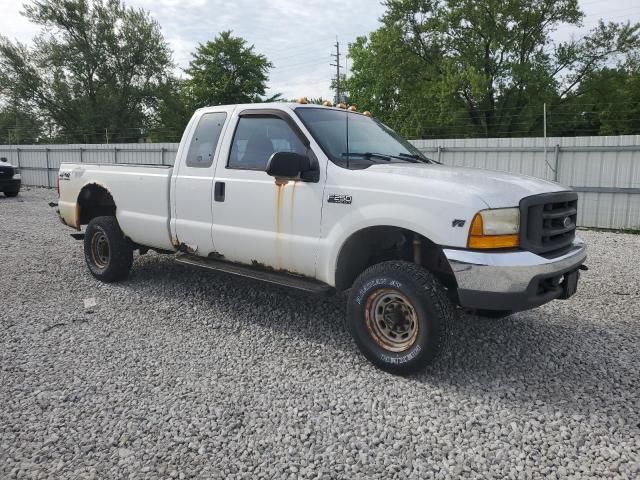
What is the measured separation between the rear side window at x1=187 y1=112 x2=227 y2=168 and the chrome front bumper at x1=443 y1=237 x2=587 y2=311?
261cm

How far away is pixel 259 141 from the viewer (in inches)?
183

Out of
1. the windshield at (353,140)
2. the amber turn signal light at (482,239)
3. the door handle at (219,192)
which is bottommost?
the amber turn signal light at (482,239)

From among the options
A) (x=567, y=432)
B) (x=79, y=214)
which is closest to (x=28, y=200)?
(x=79, y=214)

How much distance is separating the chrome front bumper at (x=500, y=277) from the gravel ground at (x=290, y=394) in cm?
67

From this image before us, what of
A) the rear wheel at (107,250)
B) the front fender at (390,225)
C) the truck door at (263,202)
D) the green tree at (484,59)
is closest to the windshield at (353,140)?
the truck door at (263,202)

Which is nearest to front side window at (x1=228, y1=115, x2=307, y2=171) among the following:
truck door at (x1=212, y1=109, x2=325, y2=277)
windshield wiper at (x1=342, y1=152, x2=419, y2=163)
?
truck door at (x1=212, y1=109, x2=325, y2=277)

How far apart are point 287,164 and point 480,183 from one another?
4.70 feet

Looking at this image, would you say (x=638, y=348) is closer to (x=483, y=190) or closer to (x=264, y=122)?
(x=483, y=190)

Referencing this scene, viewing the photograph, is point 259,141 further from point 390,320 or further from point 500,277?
point 500,277

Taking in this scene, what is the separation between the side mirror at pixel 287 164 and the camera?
394 centimetres

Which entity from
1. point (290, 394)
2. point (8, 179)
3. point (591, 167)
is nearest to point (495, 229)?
point (290, 394)

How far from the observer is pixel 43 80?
3962cm

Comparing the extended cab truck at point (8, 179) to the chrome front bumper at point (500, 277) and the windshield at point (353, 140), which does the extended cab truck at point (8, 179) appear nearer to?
the windshield at point (353, 140)

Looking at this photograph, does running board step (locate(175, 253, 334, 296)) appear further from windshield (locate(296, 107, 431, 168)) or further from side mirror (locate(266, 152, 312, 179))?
windshield (locate(296, 107, 431, 168))
